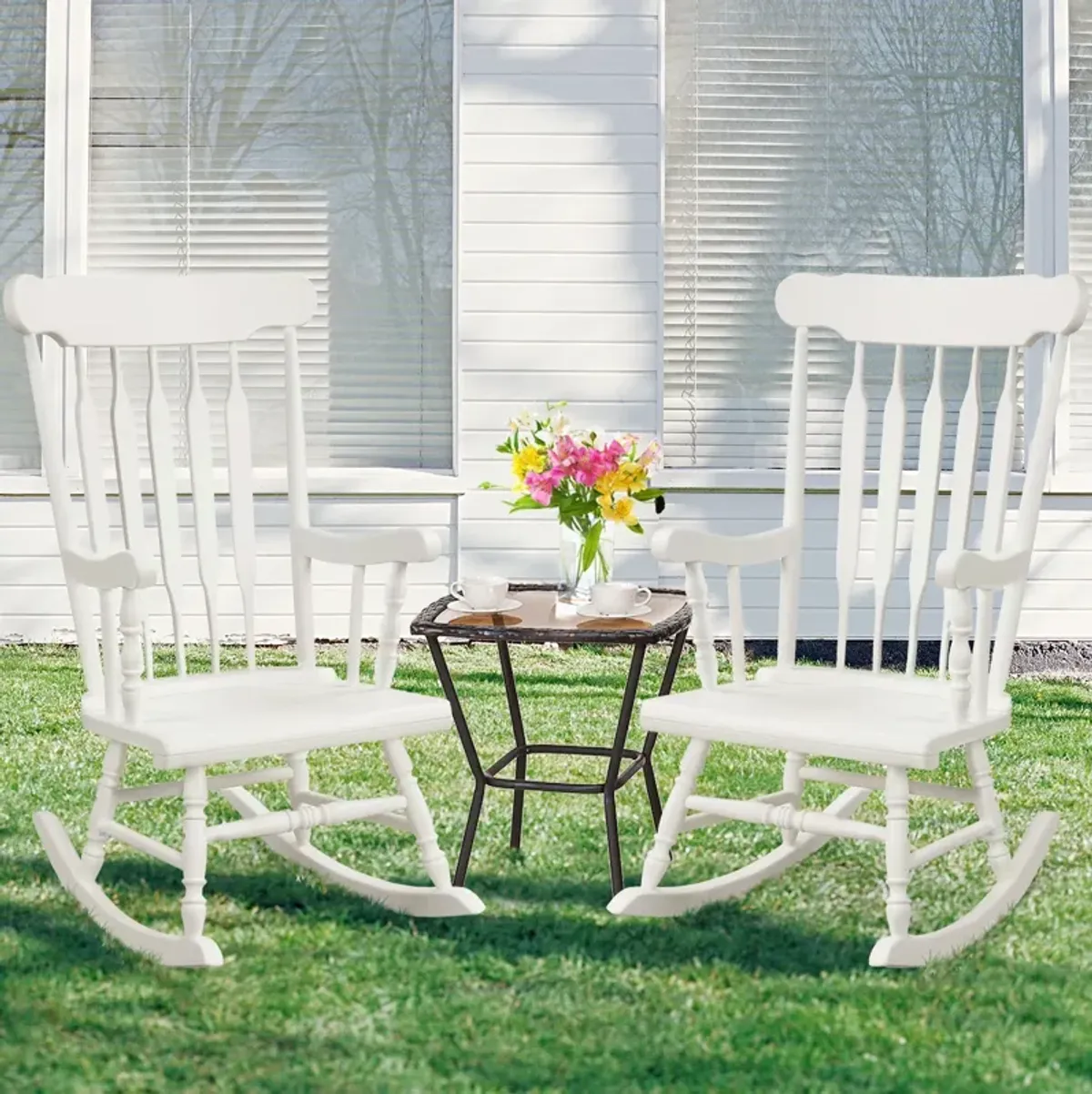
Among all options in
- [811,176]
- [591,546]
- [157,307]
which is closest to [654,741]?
[591,546]

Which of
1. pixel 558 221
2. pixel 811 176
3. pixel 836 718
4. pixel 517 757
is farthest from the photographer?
pixel 811 176

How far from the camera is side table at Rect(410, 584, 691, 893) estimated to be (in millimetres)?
2676

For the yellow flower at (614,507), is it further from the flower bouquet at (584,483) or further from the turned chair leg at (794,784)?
the turned chair leg at (794,784)

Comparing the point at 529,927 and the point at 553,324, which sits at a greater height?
the point at 553,324

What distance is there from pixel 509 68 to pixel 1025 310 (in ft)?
9.91

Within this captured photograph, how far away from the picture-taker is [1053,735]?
4.26 metres

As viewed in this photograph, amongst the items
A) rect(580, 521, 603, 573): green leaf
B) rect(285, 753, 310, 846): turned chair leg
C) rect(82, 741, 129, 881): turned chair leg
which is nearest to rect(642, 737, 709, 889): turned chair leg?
rect(580, 521, 603, 573): green leaf

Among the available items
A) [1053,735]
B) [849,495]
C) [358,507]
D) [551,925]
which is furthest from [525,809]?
[358,507]

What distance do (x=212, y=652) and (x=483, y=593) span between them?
1.56 ft

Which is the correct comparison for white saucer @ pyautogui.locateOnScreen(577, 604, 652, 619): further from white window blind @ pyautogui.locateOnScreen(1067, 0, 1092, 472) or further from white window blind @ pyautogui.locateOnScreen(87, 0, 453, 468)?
white window blind @ pyautogui.locateOnScreen(1067, 0, 1092, 472)

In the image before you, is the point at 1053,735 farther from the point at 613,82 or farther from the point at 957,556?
the point at 613,82

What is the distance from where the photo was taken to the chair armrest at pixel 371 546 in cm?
277

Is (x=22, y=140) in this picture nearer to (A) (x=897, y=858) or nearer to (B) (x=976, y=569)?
(B) (x=976, y=569)

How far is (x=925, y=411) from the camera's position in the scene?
295 cm
